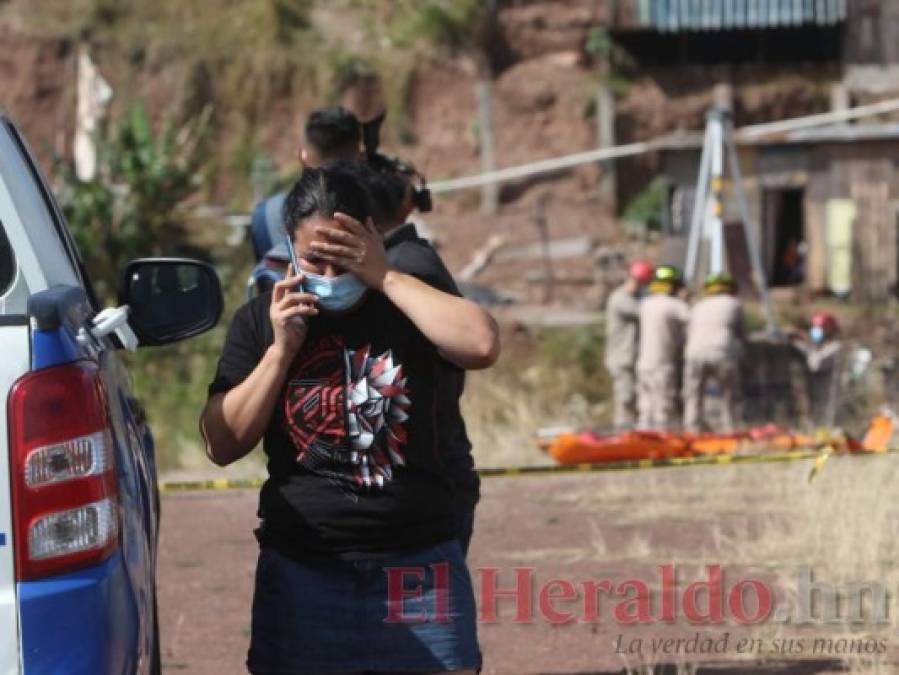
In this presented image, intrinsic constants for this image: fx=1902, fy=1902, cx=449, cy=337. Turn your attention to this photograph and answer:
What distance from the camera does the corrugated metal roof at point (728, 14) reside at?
29.3m

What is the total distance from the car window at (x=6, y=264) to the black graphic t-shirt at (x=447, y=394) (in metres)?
0.96

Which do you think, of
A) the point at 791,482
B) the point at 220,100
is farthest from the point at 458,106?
the point at 791,482

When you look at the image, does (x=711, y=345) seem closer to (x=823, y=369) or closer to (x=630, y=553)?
(x=823, y=369)

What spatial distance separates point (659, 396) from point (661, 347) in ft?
1.37

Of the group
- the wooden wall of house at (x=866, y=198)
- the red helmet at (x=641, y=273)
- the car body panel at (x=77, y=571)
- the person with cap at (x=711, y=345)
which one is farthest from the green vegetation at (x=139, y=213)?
the car body panel at (x=77, y=571)

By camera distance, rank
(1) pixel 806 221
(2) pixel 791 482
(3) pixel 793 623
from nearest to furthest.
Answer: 1. (3) pixel 793 623
2. (2) pixel 791 482
3. (1) pixel 806 221

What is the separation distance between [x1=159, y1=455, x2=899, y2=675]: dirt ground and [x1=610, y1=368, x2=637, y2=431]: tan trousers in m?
3.48

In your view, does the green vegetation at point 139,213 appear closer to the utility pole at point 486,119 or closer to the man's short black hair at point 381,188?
the utility pole at point 486,119

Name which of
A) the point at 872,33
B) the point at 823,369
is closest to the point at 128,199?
the point at 823,369

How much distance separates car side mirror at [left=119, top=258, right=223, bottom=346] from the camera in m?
4.59

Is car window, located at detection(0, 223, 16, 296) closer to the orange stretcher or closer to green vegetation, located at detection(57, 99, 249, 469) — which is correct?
the orange stretcher

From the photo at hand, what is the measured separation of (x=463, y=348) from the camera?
13.0ft

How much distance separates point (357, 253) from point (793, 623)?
3.44 m

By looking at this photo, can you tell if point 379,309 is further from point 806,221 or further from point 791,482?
point 806,221
